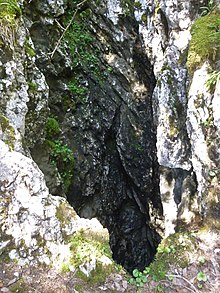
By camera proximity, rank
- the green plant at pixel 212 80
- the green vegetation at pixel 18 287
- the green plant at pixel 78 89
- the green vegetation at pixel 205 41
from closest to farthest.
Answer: the green vegetation at pixel 18 287 → the green plant at pixel 212 80 → the green vegetation at pixel 205 41 → the green plant at pixel 78 89

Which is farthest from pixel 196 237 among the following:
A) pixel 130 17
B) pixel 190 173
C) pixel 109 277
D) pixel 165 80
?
pixel 130 17

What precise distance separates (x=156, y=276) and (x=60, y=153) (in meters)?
3.95

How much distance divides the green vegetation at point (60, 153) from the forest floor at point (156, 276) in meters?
3.57

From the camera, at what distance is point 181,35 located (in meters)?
5.61

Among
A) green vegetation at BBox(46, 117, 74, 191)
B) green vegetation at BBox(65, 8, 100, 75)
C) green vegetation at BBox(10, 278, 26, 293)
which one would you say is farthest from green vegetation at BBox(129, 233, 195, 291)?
green vegetation at BBox(65, 8, 100, 75)

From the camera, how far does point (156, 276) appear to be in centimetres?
350

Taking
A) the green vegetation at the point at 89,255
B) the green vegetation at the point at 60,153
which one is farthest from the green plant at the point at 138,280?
the green vegetation at the point at 60,153

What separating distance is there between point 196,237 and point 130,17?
23.2ft

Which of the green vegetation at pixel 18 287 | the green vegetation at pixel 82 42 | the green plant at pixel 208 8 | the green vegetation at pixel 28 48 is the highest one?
the green vegetation at pixel 82 42

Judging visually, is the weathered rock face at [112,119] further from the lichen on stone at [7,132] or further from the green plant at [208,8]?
the green plant at [208,8]

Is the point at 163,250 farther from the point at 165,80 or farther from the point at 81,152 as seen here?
the point at 81,152

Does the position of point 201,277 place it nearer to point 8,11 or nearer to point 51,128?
point 8,11

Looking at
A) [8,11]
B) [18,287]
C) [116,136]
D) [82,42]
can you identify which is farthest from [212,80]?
[82,42]

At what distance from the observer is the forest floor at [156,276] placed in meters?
2.94
